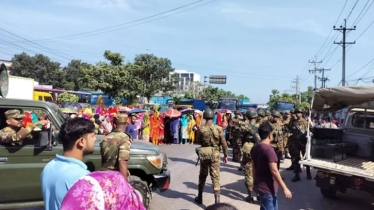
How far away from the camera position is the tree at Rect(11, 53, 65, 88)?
46188 millimetres

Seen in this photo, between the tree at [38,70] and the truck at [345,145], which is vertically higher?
the tree at [38,70]

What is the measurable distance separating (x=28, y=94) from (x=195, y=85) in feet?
206

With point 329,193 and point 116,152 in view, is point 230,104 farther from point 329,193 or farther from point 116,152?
point 116,152

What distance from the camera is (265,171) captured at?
3.81 meters

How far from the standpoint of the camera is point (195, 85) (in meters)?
70.4

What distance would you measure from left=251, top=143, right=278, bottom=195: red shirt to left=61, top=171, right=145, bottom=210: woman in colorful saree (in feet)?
8.89

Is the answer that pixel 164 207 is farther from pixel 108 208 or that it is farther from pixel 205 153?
pixel 108 208

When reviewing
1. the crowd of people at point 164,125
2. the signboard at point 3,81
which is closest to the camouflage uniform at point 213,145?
the signboard at point 3,81

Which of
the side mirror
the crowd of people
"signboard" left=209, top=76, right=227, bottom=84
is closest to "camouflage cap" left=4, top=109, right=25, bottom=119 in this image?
the side mirror

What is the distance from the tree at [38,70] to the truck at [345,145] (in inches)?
1824

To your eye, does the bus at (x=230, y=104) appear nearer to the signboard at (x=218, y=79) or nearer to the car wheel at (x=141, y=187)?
the car wheel at (x=141, y=187)

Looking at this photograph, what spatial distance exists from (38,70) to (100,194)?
51.5 m

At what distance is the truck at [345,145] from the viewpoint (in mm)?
5246

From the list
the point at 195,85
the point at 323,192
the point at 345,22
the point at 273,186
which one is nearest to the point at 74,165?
the point at 273,186
